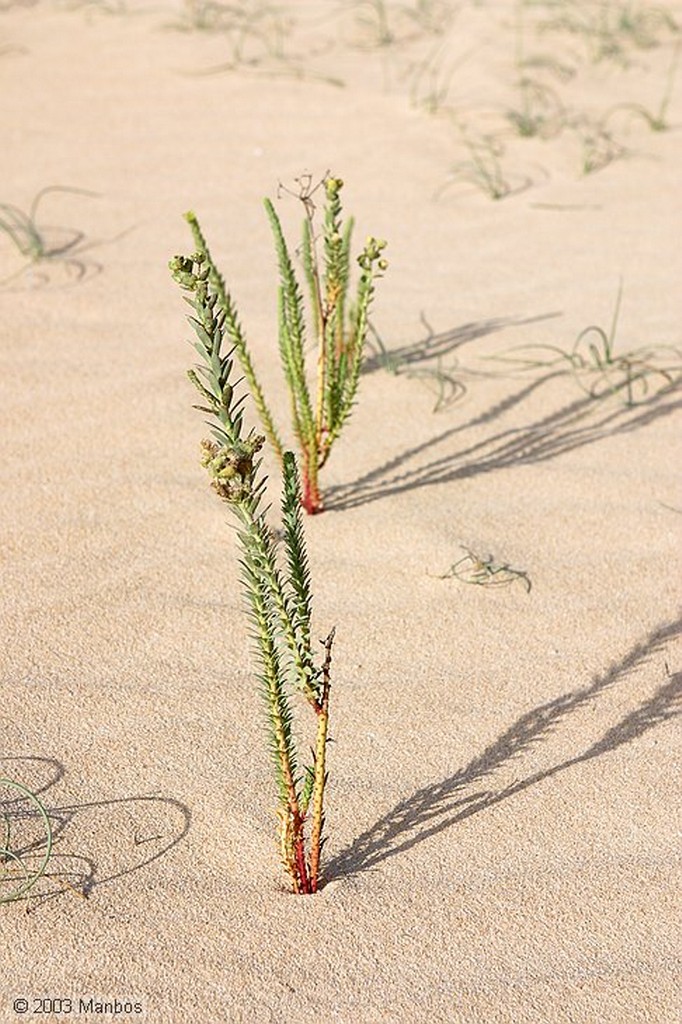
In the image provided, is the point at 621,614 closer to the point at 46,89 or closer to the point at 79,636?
the point at 79,636

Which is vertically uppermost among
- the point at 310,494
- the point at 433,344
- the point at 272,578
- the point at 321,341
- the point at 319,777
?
the point at 272,578

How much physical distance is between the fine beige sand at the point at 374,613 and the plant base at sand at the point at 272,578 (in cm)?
11

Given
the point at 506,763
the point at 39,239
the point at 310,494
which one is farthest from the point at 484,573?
the point at 39,239

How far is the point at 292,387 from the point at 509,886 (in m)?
1.16

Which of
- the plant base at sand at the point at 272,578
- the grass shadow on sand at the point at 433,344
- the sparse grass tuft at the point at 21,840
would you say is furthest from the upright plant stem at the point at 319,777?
the grass shadow on sand at the point at 433,344

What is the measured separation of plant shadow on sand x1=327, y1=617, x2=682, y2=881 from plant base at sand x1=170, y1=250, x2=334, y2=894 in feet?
0.29

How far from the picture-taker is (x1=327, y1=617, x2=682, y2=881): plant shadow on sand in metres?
1.96

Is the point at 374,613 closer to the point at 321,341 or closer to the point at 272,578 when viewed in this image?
the point at 321,341

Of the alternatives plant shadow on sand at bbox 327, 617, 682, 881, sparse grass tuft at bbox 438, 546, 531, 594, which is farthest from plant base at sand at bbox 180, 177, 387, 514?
plant shadow on sand at bbox 327, 617, 682, 881

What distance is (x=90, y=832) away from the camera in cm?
195

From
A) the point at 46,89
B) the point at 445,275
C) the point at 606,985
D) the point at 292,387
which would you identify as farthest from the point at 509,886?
the point at 46,89

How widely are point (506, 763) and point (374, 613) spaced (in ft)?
1.51

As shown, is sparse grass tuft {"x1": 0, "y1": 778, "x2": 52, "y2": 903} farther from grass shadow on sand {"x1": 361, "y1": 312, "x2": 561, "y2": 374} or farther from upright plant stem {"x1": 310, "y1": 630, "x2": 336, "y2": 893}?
grass shadow on sand {"x1": 361, "y1": 312, "x2": 561, "y2": 374}

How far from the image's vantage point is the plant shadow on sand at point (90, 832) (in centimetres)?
187
